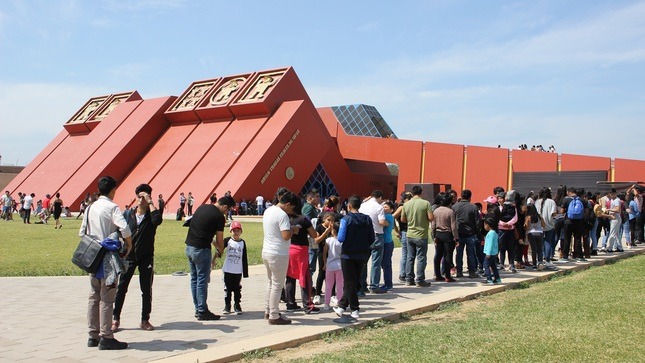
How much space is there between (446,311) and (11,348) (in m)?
5.07

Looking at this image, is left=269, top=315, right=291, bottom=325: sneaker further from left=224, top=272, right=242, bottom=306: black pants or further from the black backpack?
the black backpack

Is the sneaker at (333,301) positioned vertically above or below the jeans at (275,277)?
below

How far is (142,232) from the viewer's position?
21.4 feet

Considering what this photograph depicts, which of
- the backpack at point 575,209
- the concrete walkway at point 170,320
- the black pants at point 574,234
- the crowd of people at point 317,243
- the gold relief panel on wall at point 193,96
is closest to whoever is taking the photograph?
the concrete walkway at point 170,320

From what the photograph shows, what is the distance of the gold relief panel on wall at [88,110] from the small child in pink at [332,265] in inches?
1314

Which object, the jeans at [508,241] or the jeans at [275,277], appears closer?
the jeans at [275,277]

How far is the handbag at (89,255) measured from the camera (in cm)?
552

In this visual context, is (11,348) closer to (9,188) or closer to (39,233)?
(39,233)

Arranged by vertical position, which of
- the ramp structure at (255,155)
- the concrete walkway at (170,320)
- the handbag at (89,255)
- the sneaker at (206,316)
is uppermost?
the ramp structure at (255,155)

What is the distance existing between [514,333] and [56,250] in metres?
11.8

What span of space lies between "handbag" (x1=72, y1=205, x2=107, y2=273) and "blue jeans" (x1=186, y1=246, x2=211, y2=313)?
1.39 metres

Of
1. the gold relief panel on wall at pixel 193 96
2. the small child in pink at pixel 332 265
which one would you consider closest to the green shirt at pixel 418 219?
the small child in pink at pixel 332 265

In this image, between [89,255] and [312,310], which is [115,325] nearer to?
[89,255]

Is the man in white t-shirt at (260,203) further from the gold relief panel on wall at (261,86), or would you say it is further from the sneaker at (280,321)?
the sneaker at (280,321)
